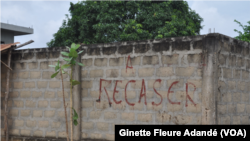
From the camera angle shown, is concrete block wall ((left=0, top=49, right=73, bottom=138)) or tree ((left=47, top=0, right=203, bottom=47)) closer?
concrete block wall ((left=0, top=49, right=73, bottom=138))

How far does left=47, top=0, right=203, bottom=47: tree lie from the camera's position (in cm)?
1524

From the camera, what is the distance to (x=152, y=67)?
18.1ft

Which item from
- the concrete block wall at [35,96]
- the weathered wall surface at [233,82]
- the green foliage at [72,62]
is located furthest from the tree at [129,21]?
the green foliage at [72,62]

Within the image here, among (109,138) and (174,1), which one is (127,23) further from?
(109,138)

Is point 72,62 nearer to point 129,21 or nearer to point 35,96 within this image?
point 35,96

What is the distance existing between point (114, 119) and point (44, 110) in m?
1.69

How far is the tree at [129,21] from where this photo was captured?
1524 centimetres

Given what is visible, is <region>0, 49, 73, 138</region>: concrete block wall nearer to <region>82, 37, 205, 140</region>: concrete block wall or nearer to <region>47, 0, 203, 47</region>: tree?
<region>82, 37, 205, 140</region>: concrete block wall

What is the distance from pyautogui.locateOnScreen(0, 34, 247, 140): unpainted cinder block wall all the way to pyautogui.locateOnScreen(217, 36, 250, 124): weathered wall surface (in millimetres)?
75

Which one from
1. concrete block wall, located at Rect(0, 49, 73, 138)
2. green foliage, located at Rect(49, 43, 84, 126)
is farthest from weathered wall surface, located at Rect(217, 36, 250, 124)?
concrete block wall, located at Rect(0, 49, 73, 138)

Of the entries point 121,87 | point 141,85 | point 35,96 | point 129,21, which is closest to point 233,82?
point 141,85

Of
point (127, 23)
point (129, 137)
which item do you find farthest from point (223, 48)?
point (127, 23)

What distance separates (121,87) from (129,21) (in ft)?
33.9

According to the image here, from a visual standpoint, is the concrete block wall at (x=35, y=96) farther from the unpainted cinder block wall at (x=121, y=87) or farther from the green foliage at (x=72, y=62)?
the green foliage at (x=72, y=62)
